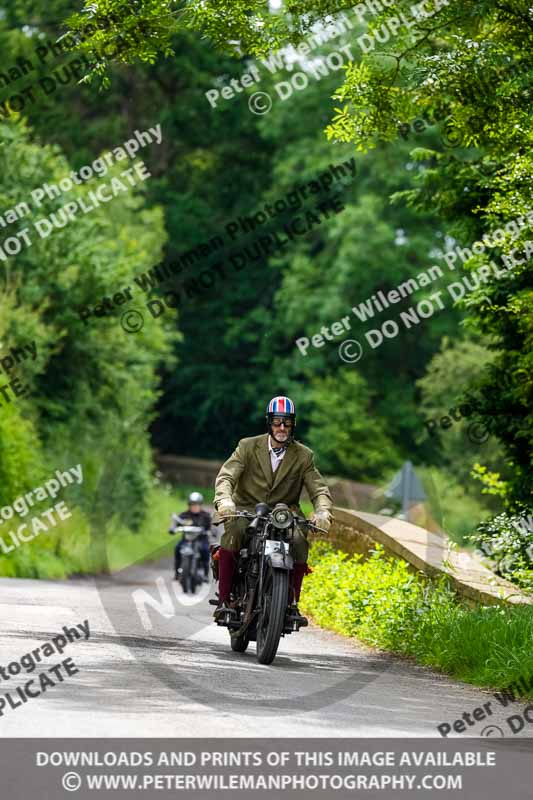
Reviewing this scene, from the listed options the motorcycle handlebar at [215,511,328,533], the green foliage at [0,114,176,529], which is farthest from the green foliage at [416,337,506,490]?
the motorcycle handlebar at [215,511,328,533]

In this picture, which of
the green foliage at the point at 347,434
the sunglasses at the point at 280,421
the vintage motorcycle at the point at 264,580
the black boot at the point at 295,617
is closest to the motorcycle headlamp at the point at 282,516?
the vintage motorcycle at the point at 264,580

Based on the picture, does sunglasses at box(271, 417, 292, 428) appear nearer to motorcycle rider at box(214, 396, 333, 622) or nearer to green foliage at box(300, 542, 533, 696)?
motorcycle rider at box(214, 396, 333, 622)

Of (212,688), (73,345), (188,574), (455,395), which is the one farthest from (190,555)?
(455,395)

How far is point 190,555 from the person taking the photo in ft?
84.6

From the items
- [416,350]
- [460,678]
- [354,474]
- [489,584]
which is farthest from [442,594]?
[416,350]

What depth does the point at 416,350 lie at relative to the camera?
59.6 metres

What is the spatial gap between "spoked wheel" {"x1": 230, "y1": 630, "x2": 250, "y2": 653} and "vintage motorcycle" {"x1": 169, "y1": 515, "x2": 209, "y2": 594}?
39.9 feet

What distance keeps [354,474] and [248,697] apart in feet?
150

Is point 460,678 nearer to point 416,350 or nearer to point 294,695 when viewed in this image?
point 294,695

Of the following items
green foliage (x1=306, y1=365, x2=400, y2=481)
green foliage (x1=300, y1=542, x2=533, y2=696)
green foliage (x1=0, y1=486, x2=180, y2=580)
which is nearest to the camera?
green foliage (x1=300, y1=542, x2=533, y2=696)

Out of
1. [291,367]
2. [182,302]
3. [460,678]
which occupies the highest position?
[182,302]

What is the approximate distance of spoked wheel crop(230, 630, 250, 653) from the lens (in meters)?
→ 13.0

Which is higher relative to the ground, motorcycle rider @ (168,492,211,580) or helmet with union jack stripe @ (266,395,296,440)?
helmet with union jack stripe @ (266,395,296,440)

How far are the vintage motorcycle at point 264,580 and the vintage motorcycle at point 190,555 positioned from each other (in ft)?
41.2
